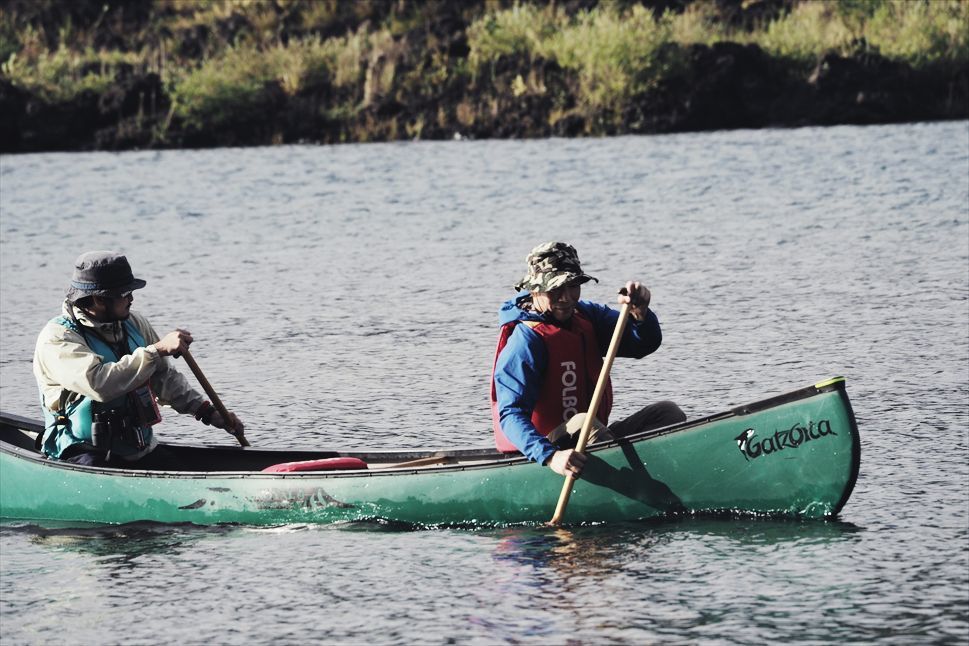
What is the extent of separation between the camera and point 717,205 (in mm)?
20062

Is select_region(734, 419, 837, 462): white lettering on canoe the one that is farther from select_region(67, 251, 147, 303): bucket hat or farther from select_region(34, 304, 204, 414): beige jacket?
select_region(67, 251, 147, 303): bucket hat

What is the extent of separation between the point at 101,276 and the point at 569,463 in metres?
2.45

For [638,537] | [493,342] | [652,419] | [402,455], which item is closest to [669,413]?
[652,419]

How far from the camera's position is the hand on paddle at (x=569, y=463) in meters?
7.80

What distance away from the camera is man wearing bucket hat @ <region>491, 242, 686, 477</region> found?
7902mm

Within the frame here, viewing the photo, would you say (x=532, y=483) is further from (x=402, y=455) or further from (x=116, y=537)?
(x=116, y=537)

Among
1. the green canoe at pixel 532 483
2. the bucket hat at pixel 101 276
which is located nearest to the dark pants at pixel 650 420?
the green canoe at pixel 532 483

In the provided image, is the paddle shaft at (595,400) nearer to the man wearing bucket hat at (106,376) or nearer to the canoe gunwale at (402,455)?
the canoe gunwale at (402,455)

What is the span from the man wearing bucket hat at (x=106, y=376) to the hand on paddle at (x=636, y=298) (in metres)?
2.09

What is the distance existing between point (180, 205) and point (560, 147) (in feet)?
23.4

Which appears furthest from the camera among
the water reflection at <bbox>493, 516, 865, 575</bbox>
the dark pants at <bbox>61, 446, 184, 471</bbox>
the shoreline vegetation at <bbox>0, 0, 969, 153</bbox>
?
the shoreline vegetation at <bbox>0, 0, 969, 153</bbox>

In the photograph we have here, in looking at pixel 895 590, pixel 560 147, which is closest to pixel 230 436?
pixel 895 590

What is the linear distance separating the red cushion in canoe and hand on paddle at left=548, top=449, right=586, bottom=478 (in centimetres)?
118

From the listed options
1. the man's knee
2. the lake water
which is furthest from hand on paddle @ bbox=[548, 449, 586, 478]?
the man's knee
